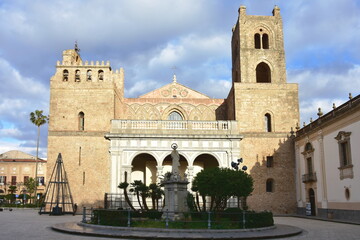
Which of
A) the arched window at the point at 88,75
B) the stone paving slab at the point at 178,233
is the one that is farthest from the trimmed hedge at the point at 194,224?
the arched window at the point at 88,75

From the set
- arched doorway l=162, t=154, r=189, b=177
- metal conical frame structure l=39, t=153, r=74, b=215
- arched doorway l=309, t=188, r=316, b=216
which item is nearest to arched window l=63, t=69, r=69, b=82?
metal conical frame structure l=39, t=153, r=74, b=215

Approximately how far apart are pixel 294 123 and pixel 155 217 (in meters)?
16.6

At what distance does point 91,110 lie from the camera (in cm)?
3172

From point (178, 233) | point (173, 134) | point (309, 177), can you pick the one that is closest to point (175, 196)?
point (178, 233)

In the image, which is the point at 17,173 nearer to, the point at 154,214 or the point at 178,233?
the point at 154,214

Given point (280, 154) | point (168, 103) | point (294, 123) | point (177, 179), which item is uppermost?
point (168, 103)

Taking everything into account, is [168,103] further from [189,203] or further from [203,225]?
[203,225]

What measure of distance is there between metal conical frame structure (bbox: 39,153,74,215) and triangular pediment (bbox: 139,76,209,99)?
11597 mm

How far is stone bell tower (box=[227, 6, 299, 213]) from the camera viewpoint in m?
30.6

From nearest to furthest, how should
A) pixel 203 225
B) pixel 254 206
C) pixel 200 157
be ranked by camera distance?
pixel 203 225
pixel 254 206
pixel 200 157

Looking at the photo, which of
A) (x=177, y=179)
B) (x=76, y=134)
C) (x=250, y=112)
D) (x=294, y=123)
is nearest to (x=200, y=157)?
(x=250, y=112)

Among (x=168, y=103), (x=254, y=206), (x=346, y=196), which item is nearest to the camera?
(x=346, y=196)

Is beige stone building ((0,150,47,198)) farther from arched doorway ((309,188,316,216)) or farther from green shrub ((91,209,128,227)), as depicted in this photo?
green shrub ((91,209,128,227))

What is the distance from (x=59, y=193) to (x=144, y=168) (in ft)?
23.6
